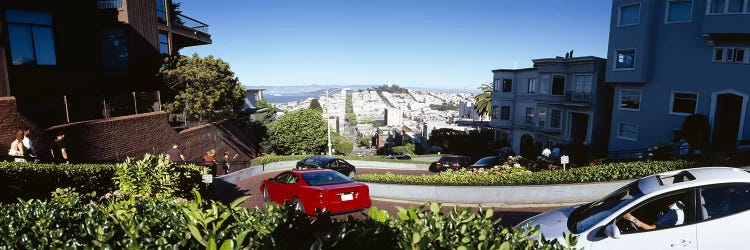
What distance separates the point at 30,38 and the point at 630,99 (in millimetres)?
32838

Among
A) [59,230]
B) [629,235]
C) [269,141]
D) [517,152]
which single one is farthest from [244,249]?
[517,152]

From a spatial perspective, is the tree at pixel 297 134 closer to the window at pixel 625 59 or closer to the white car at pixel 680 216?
the window at pixel 625 59

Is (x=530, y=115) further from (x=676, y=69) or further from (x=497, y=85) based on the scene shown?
(x=676, y=69)

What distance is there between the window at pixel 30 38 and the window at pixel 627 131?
32.8 m

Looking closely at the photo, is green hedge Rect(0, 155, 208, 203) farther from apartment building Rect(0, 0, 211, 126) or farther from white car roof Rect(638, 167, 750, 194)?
white car roof Rect(638, 167, 750, 194)

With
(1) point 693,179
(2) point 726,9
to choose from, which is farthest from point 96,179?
(2) point 726,9

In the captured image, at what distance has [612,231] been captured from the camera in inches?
202

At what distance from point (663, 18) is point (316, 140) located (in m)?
29.8

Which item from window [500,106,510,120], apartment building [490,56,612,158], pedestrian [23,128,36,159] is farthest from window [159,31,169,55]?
window [500,106,510,120]

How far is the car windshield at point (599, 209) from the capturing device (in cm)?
568

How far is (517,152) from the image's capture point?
37844mm

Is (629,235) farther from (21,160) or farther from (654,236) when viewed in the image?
(21,160)

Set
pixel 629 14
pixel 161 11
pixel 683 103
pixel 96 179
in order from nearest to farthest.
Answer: pixel 96 179
pixel 683 103
pixel 629 14
pixel 161 11

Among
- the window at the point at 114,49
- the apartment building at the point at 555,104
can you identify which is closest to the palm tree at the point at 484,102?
the apartment building at the point at 555,104
